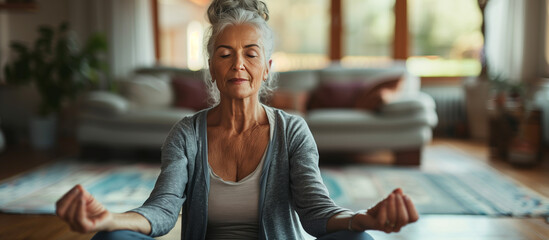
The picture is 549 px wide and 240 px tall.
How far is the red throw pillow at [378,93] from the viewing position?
12.9ft

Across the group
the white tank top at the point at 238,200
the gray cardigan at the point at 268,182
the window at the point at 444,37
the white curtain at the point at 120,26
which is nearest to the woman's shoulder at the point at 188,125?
the gray cardigan at the point at 268,182

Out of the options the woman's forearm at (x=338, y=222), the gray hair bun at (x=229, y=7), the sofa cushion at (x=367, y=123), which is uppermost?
the gray hair bun at (x=229, y=7)

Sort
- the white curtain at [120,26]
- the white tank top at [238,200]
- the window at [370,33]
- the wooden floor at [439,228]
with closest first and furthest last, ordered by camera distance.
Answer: the white tank top at [238,200], the wooden floor at [439,228], the white curtain at [120,26], the window at [370,33]

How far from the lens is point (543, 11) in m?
4.81

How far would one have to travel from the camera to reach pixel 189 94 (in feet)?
14.2

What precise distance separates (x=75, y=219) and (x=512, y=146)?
138 inches

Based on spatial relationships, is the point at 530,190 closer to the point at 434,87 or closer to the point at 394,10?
the point at 434,87

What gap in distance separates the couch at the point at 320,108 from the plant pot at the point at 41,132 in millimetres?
789

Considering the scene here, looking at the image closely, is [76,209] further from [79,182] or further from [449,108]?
[449,108]

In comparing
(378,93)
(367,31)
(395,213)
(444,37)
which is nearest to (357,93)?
(378,93)

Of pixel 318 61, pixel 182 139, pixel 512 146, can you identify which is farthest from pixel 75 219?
pixel 318 61

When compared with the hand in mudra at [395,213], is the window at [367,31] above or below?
above

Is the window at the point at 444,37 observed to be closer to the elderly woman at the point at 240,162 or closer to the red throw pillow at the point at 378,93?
the red throw pillow at the point at 378,93

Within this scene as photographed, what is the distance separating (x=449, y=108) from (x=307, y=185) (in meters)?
4.62
